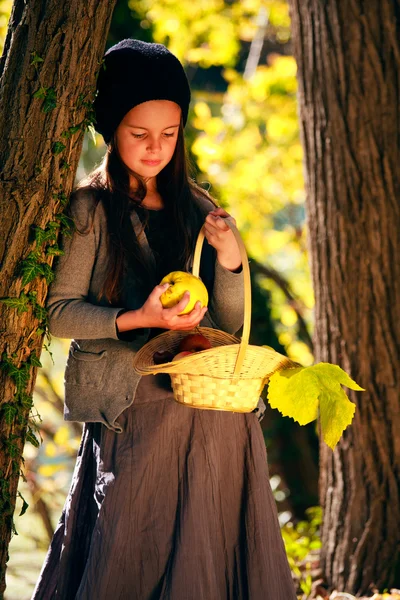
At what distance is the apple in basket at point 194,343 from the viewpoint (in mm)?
2350

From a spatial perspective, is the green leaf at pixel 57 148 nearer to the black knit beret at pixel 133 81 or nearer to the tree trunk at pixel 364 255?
the black knit beret at pixel 133 81

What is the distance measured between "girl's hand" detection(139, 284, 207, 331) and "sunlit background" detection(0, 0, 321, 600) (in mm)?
2936

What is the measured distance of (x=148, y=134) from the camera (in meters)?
2.48

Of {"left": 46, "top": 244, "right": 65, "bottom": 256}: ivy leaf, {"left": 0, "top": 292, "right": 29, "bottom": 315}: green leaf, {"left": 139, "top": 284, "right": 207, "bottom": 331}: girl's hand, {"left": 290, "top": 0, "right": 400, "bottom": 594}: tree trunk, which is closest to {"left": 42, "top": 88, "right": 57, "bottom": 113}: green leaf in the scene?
{"left": 46, "top": 244, "right": 65, "bottom": 256}: ivy leaf

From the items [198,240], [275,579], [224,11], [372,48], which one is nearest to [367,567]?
[275,579]

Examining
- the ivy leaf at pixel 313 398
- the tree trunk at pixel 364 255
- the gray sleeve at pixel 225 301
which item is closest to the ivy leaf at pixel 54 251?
the gray sleeve at pixel 225 301

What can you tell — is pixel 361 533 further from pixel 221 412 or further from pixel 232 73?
pixel 232 73

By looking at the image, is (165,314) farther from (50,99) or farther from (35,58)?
(35,58)

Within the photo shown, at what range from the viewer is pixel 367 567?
3.79 metres

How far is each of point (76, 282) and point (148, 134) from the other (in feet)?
1.67

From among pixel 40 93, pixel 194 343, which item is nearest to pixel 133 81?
pixel 40 93

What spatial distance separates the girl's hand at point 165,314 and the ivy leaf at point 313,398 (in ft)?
0.98

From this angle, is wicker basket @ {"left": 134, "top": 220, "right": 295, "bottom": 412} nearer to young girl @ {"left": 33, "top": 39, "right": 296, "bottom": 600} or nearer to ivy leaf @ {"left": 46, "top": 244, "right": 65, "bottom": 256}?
young girl @ {"left": 33, "top": 39, "right": 296, "bottom": 600}

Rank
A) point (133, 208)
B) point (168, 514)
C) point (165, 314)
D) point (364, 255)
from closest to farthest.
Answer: point (165, 314) → point (168, 514) → point (133, 208) → point (364, 255)
